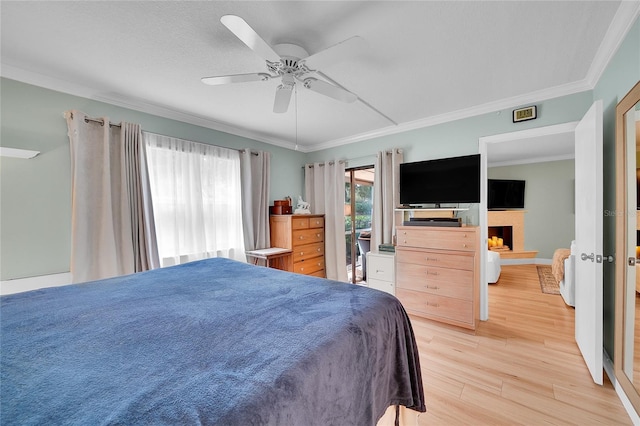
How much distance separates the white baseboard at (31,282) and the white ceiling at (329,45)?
1695mm

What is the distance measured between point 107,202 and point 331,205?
2990 millimetres

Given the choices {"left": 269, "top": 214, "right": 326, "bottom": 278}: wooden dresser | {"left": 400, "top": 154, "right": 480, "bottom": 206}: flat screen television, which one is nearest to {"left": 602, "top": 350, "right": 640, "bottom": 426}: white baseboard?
{"left": 400, "top": 154, "right": 480, "bottom": 206}: flat screen television

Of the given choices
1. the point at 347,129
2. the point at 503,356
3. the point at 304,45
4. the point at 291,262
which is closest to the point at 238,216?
the point at 291,262

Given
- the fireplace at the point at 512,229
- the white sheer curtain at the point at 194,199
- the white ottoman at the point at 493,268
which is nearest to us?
the white sheer curtain at the point at 194,199

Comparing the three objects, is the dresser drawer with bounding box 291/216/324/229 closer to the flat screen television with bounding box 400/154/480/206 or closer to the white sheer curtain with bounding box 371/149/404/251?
the white sheer curtain with bounding box 371/149/404/251

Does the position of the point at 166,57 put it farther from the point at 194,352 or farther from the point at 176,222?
the point at 194,352

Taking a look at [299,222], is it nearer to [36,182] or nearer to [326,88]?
[326,88]

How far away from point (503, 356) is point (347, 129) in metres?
3.20

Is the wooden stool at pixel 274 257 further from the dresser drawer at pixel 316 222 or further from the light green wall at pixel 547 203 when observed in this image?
the light green wall at pixel 547 203

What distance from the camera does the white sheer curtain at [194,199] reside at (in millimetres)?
2959

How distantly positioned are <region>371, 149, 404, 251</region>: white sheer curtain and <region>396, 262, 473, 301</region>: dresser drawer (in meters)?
0.70

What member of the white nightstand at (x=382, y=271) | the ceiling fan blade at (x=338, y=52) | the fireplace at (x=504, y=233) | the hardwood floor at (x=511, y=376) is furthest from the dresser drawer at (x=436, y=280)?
the fireplace at (x=504, y=233)

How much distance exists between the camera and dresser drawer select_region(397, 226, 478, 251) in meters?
2.68

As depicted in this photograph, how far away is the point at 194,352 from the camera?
861 millimetres
